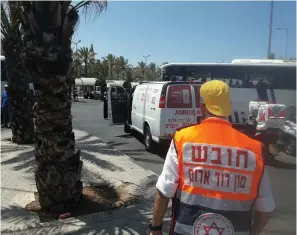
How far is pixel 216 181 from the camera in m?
2.21

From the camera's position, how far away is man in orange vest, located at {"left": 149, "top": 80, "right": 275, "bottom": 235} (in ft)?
7.18

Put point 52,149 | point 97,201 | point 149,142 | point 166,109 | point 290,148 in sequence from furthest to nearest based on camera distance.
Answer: point 149,142 < point 290,148 < point 166,109 < point 97,201 < point 52,149

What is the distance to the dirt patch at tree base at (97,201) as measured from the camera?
17.1ft

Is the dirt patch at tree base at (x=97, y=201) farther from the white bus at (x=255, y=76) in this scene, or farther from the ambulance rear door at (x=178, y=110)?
the white bus at (x=255, y=76)

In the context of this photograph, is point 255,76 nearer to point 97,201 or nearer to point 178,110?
point 178,110

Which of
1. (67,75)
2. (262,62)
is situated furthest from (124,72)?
(67,75)

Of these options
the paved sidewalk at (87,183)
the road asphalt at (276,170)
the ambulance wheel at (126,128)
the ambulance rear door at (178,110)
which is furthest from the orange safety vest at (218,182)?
the ambulance wheel at (126,128)

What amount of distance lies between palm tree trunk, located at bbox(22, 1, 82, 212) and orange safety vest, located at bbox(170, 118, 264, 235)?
11.0 ft

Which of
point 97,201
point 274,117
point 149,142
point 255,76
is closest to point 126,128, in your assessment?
point 149,142

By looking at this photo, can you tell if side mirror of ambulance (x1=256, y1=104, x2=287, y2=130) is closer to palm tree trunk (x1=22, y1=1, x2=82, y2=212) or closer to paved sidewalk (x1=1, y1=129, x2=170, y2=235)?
paved sidewalk (x1=1, y1=129, x2=170, y2=235)

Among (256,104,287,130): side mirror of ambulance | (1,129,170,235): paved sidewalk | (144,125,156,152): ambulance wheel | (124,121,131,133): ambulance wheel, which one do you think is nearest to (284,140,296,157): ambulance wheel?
(256,104,287,130): side mirror of ambulance

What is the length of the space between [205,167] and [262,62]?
16.9m

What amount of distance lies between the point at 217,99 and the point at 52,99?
3.50 m

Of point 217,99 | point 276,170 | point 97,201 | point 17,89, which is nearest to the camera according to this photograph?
point 217,99
